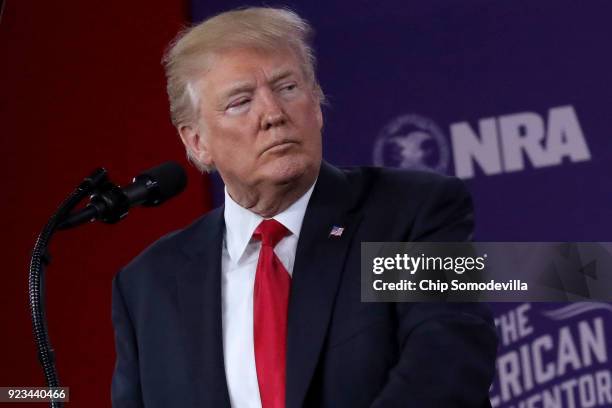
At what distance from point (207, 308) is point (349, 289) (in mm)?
238

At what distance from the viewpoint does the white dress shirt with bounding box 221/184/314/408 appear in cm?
172

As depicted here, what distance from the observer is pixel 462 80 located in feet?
9.96

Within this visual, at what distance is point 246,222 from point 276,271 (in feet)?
0.43

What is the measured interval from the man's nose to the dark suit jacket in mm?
153

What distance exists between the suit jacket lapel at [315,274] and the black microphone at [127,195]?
276 mm

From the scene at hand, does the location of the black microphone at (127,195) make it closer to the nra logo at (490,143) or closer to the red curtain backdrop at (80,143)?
the nra logo at (490,143)

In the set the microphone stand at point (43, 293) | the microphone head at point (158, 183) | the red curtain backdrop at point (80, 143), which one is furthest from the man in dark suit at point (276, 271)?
the red curtain backdrop at point (80, 143)

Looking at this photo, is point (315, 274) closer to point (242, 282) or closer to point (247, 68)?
point (242, 282)

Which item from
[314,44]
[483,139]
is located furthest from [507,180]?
[314,44]

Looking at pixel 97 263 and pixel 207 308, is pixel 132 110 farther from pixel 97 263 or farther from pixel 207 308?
pixel 207 308

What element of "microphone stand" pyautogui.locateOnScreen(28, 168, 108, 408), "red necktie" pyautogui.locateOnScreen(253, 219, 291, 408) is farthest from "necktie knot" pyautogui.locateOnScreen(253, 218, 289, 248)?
"microphone stand" pyautogui.locateOnScreen(28, 168, 108, 408)

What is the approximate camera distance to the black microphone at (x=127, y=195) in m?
1.42

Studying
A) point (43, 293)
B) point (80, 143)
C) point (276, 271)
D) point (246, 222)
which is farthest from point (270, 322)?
point (80, 143)

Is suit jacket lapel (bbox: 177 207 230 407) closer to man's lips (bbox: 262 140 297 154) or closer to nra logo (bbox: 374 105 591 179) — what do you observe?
man's lips (bbox: 262 140 297 154)
